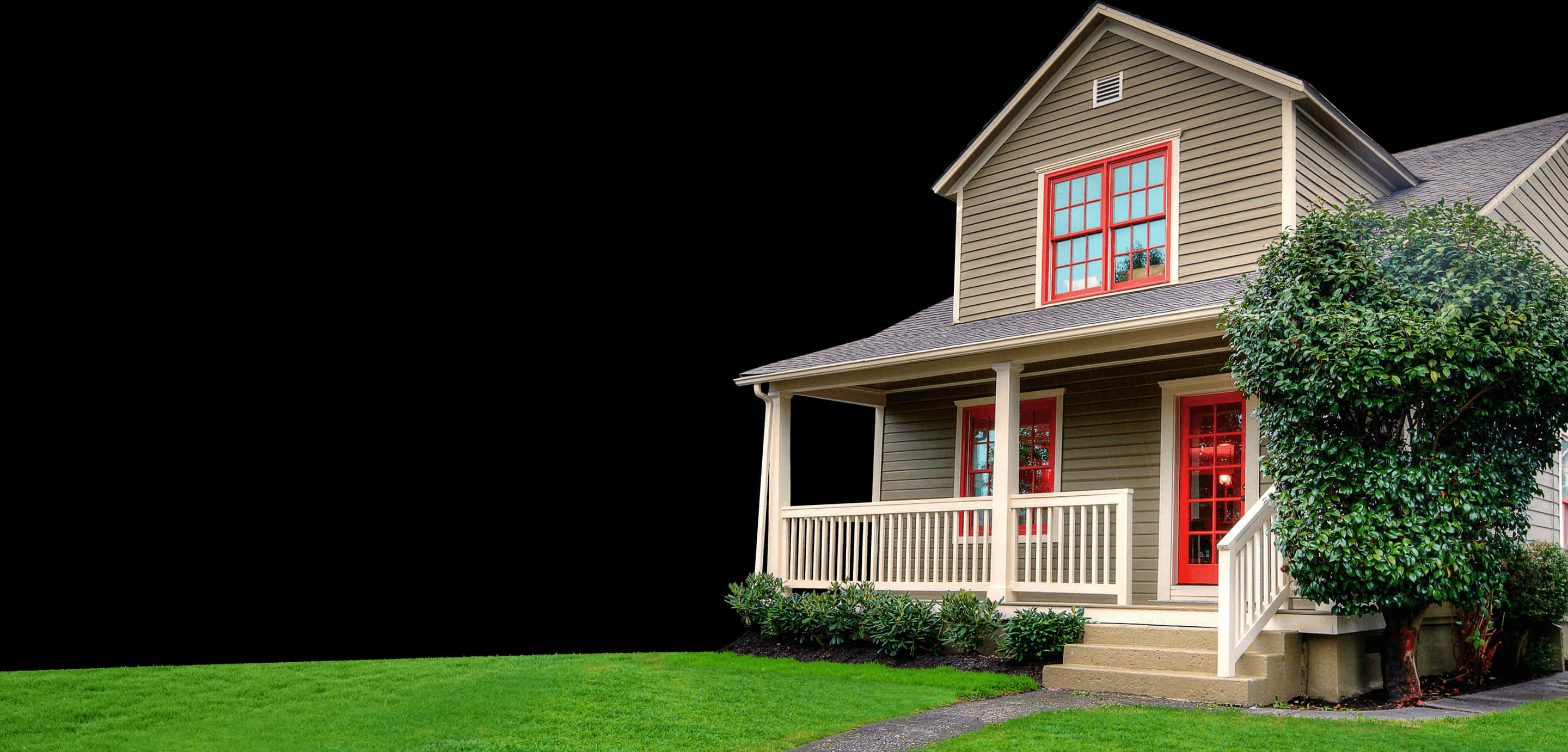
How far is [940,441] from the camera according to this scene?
13.5 meters

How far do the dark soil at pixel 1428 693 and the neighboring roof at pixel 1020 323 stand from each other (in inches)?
120

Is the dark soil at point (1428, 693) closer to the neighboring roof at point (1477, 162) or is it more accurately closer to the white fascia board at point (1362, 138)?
the neighboring roof at point (1477, 162)

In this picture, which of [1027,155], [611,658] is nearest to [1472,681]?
[1027,155]

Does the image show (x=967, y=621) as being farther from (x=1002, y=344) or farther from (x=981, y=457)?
(x=981, y=457)

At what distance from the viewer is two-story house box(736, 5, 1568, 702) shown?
10.1 m

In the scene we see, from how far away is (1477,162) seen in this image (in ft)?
41.9

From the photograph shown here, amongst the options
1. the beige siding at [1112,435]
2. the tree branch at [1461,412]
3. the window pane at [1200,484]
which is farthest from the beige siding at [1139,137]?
the tree branch at [1461,412]

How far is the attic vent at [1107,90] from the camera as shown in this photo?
12227 mm

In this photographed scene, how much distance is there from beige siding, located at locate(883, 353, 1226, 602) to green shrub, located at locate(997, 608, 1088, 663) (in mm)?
1655

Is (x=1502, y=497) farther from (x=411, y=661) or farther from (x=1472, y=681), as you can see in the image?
(x=411, y=661)

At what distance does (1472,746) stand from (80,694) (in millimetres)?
8915

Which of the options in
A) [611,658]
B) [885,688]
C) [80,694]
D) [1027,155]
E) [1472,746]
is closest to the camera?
[1472,746]

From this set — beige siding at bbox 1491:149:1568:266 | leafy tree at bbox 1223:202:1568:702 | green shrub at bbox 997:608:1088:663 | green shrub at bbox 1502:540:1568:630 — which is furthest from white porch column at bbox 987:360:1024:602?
beige siding at bbox 1491:149:1568:266

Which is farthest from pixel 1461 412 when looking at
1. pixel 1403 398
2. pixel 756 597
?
pixel 756 597
